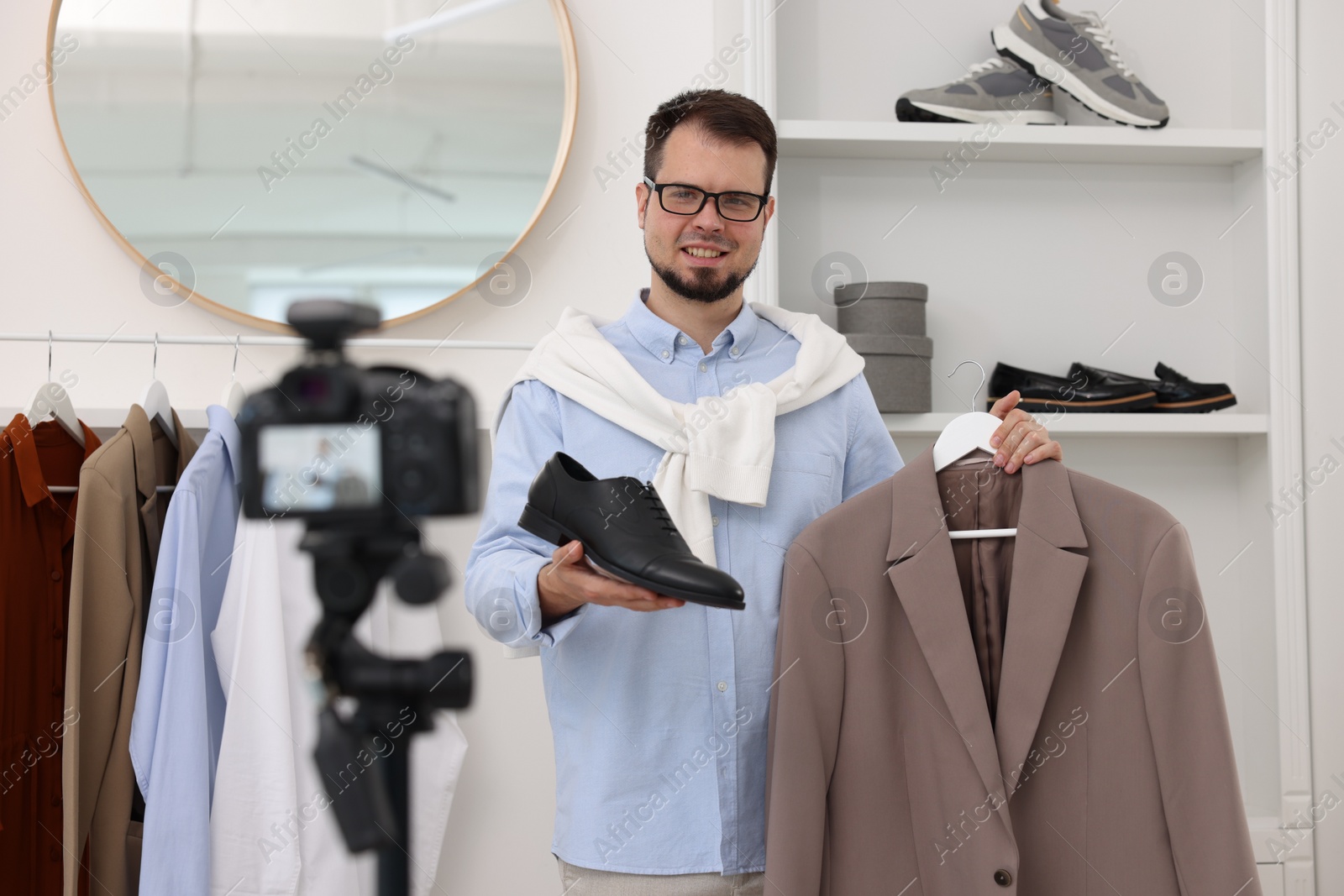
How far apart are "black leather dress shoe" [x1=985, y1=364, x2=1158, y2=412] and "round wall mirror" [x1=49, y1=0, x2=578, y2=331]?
0.94 metres

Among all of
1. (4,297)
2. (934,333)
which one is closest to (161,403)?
(4,297)

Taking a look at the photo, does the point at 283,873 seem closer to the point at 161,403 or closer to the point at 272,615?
the point at 272,615

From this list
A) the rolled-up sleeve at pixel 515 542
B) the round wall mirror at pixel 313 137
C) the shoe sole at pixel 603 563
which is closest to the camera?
the shoe sole at pixel 603 563

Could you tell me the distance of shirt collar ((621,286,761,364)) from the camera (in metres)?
1.20

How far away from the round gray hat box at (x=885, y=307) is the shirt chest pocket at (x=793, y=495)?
61 centimetres

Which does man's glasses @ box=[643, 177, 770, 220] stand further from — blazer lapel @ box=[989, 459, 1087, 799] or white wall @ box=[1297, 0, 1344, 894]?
white wall @ box=[1297, 0, 1344, 894]

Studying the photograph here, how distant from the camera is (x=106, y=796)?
125 cm

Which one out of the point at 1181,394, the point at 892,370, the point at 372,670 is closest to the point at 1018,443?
the point at 892,370

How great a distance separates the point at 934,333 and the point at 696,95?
0.91 m

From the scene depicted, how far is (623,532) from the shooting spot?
0.72m

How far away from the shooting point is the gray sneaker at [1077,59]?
1796 millimetres

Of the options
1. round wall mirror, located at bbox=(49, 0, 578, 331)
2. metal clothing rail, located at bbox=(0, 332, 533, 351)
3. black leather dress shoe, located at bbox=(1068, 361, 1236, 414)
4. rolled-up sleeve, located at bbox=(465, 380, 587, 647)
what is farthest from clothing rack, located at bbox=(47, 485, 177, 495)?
black leather dress shoe, located at bbox=(1068, 361, 1236, 414)

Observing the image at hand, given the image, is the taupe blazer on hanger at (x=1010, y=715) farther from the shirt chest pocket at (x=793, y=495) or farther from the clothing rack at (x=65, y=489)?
the clothing rack at (x=65, y=489)

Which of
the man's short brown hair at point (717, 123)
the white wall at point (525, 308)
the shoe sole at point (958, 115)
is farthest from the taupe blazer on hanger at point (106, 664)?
the shoe sole at point (958, 115)
